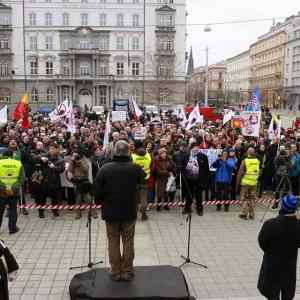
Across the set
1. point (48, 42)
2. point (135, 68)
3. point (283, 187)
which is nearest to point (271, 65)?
point (135, 68)

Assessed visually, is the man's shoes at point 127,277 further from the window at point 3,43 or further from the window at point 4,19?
the window at point 4,19

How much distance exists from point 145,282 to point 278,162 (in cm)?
691

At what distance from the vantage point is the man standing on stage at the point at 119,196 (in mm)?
6324

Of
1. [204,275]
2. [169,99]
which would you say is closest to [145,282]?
[204,275]

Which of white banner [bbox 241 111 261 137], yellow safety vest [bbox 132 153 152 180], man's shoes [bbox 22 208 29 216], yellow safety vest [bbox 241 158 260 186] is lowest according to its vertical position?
man's shoes [bbox 22 208 29 216]

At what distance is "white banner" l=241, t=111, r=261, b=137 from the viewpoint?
1540 centimetres

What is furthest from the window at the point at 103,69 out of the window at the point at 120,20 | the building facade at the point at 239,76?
the building facade at the point at 239,76

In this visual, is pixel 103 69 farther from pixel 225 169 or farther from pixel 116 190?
pixel 116 190

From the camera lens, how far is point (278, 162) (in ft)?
40.5

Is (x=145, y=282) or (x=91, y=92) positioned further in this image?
(x=91, y=92)

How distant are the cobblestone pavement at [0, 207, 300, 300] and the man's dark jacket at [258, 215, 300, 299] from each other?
116cm

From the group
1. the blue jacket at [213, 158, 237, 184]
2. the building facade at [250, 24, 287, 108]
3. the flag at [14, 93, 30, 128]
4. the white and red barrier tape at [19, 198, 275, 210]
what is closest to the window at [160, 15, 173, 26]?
the building facade at [250, 24, 287, 108]

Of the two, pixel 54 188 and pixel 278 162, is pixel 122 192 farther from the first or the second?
pixel 278 162

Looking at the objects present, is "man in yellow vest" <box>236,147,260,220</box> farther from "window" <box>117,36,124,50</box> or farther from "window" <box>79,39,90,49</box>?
"window" <box>79,39,90,49</box>
